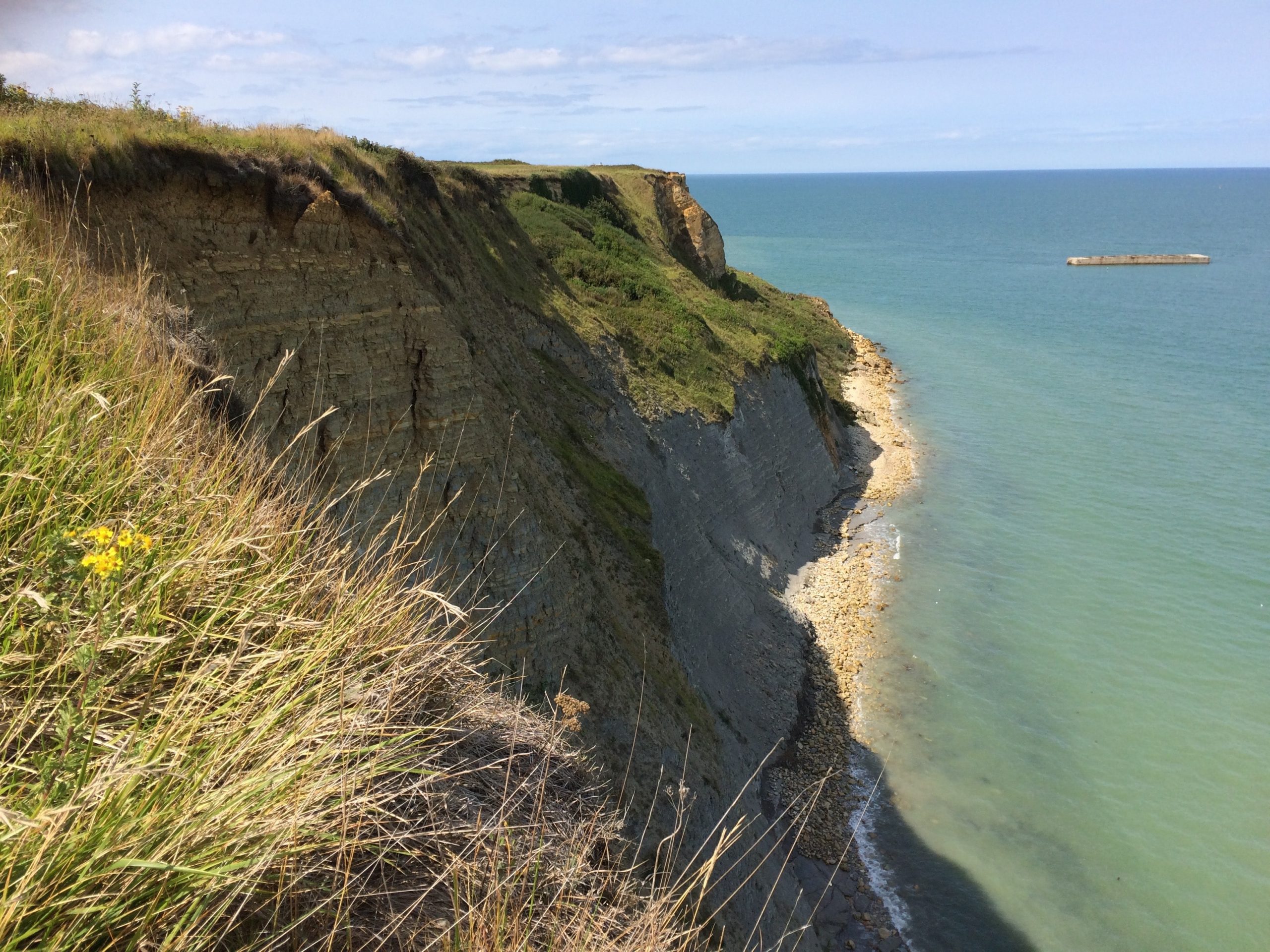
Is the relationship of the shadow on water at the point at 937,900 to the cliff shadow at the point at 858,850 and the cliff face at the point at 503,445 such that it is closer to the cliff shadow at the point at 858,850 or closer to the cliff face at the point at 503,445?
the cliff shadow at the point at 858,850

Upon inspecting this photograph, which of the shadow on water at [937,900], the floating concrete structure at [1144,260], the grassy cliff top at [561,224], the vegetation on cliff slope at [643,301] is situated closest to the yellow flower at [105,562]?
the grassy cliff top at [561,224]

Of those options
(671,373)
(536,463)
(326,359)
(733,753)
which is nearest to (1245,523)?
(671,373)

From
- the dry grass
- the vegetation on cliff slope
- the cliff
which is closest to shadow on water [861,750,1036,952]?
the cliff

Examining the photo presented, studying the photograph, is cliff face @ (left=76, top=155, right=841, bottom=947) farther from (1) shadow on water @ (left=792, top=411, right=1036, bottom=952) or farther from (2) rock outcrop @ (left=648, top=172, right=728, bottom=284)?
(2) rock outcrop @ (left=648, top=172, right=728, bottom=284)

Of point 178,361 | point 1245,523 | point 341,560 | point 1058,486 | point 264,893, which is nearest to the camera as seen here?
point 264,893

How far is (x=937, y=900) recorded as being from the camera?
1844 centimetres

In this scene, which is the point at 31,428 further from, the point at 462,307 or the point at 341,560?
the point at 462,307

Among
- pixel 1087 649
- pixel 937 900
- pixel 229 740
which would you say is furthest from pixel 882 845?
pixel 229 740

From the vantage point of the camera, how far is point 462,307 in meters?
18.0

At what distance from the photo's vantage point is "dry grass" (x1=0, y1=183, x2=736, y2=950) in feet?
8.79

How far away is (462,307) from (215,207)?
619 centimetres

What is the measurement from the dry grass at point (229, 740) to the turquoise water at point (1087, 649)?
1675 cm

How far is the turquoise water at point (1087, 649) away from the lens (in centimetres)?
1906

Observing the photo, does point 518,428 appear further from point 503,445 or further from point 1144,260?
point 1144,260
